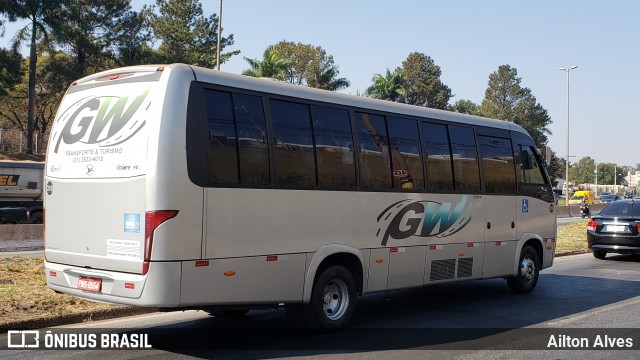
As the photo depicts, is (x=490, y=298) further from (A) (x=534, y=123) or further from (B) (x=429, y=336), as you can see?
(A) (x=534, y=123)

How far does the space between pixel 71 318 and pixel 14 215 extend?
20.6 m

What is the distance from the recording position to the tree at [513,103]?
97375 millimetres

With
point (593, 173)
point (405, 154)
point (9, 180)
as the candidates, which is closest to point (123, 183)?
point (405, 154)

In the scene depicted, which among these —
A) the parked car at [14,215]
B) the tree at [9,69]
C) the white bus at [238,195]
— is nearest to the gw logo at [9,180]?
the parked car at [14,215]

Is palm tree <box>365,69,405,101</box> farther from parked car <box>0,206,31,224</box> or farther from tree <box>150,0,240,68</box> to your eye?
parked car <box>0,206,31,224</box>

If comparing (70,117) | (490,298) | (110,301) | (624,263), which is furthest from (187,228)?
(624,263)

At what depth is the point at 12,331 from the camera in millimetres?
7633

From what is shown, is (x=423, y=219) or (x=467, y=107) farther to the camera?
(x=467, y=107)

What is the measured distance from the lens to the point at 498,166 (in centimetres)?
1109

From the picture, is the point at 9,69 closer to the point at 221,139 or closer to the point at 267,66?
the point at 267,66

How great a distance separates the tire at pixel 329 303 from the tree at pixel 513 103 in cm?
9254

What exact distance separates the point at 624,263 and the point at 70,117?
15.0 meters

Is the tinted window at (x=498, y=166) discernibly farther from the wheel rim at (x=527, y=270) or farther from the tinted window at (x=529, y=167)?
the wheel rim at (x=527, y=270)

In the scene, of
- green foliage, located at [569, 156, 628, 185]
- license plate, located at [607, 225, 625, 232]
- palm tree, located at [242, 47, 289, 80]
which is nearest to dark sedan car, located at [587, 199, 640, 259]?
license plate, located at [607, 225, 625, 232]
